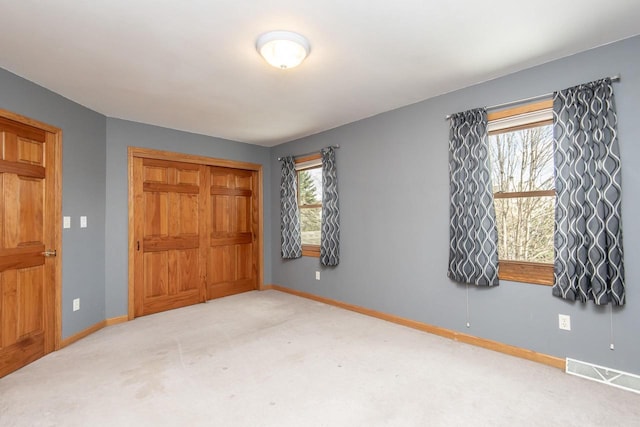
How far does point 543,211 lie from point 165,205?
421 centimetres

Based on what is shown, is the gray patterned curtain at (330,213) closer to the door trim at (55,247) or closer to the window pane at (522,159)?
the window pane at (522,159)

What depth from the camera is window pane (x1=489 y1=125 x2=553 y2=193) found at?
2.72 m

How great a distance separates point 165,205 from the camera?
4.25 meters

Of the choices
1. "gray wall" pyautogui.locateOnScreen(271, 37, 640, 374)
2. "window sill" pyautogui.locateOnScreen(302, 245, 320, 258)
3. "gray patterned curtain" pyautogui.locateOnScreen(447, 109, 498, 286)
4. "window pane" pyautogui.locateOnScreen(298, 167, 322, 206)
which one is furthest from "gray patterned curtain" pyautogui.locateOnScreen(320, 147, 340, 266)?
"gray patterned curtain" pyautogui.locateOnScreen(447, 109, 498, 286)

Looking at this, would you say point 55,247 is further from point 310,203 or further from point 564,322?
point 564,322

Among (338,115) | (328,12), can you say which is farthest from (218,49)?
(338,115)

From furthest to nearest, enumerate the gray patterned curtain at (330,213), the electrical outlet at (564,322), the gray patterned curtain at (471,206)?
the gray patterned curtain at (330,213) < the gray patterned curtain at (471,206) < the electrical outlet at (564,322)

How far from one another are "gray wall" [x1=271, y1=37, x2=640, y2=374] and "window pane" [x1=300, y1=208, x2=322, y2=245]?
0.35 m

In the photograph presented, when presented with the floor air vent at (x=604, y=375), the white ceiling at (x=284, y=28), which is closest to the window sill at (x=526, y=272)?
the floor air vent at (x=604, y=375)

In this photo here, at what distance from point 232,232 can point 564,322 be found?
4147mm

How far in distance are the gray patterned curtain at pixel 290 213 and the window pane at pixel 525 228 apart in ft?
8.98

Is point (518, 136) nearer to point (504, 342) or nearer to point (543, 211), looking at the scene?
point (543, 211)

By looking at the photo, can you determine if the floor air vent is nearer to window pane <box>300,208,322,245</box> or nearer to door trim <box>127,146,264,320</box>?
window pane <box>300,208,322,245</box>

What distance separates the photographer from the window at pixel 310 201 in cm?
474
